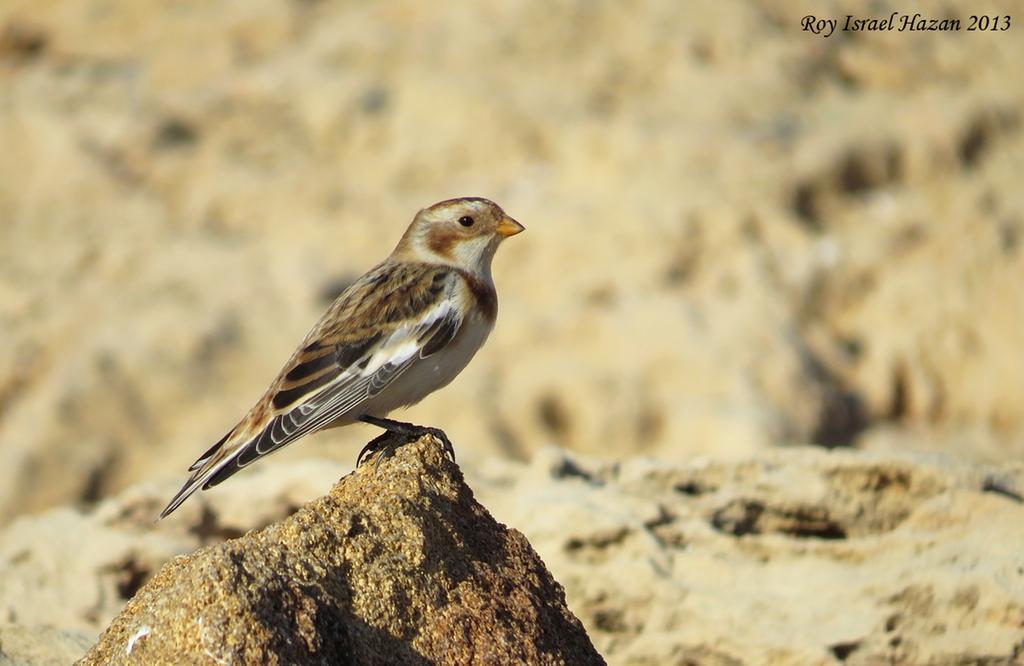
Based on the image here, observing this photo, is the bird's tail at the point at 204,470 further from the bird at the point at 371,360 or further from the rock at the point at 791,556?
the rock at the point at 791,556

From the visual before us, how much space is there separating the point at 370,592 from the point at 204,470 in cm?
152

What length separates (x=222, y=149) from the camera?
10.0m

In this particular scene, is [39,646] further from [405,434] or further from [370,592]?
[370,592]

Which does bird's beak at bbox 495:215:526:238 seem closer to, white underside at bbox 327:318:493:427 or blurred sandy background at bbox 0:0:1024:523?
white underside at bbox 327:318:493:427

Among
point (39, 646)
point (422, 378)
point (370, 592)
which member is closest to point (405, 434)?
point (422, 378)

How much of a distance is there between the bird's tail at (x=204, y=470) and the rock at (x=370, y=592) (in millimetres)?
990

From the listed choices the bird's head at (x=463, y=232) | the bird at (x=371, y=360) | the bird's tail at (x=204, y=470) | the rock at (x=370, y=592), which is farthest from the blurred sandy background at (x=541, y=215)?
the rock at (x=370, y=592)

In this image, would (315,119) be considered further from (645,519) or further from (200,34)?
(645,519)

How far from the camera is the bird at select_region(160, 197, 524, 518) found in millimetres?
4934

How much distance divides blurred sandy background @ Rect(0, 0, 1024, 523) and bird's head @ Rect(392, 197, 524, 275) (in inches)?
85.6

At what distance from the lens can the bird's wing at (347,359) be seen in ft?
16.2

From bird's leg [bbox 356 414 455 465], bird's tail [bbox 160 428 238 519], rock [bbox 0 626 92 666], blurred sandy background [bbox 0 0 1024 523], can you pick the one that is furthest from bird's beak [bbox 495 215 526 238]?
blurred sandy background [bbox 0 0 1024 523]

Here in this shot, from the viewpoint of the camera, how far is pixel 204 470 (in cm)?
488

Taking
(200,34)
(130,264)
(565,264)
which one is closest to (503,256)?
(565,264)
